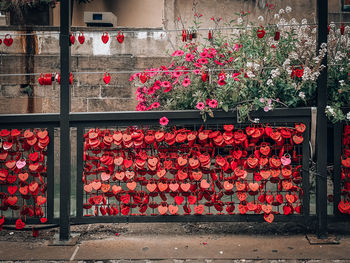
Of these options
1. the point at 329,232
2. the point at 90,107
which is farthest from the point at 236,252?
the point at 90,107

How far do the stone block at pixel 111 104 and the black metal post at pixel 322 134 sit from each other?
13.3ft

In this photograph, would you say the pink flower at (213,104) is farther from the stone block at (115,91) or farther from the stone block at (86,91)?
the stone block at (86,91)

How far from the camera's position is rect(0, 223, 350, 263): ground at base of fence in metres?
3.78

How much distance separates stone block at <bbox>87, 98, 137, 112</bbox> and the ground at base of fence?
3.13m

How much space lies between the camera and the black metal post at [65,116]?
408 cm

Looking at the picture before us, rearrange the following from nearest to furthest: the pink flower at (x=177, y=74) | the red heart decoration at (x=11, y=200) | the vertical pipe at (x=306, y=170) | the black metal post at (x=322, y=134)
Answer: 1. the black metal post at (x=322, y=134)
2. the vertical pipe at (x=306, y=170)
3. the red heart decoration at (x=11, y=200)
4. the pink flower at (x=177, y=74)

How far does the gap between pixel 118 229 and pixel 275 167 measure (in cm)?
188

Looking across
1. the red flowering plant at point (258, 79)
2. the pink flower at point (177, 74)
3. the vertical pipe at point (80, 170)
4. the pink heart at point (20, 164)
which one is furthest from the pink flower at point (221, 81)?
the pink heart at point (20, 164)

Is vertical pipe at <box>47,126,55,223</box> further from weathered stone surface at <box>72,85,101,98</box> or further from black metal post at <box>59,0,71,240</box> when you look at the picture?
weathered stone surface at <box>72,85,101,98</box>

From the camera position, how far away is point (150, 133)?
421cm

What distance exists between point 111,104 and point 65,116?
3.37 m

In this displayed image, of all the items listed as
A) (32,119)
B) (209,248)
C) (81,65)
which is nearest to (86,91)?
(81,65)

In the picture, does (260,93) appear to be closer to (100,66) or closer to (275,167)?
(275,167)

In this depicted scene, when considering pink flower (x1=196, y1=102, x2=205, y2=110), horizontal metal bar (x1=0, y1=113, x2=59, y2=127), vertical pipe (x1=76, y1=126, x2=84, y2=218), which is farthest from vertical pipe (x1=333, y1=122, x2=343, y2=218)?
horizontal metal bar (x1=0, y1=113, x2=59, y2=127)
